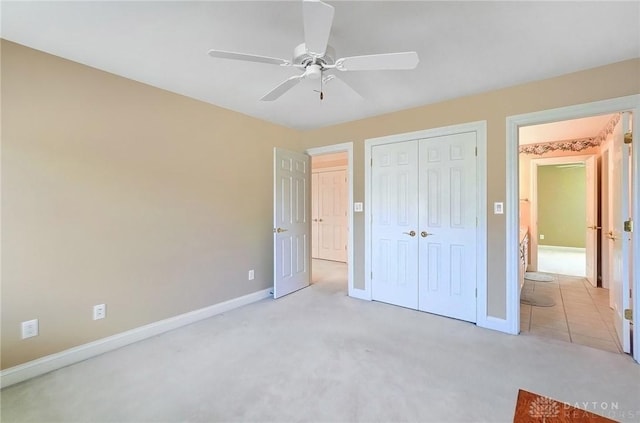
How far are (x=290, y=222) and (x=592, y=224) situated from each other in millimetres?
4798

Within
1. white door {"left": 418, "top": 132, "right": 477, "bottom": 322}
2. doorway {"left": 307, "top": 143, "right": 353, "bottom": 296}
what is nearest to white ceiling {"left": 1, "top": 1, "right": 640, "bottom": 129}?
white door {"left": 418, "top": 132, "right": 477, "bottom": 322}

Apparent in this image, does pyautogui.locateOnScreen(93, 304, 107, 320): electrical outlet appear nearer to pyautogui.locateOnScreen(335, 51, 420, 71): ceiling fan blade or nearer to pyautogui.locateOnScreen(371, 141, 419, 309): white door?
pyautogui.locateOnScreen(335, 51, 420, 71): ceiling fan blade

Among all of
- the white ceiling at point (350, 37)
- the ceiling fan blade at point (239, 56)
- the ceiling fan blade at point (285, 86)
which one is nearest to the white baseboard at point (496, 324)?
the white ceiling at point (350, 37)

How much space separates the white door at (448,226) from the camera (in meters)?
2.89

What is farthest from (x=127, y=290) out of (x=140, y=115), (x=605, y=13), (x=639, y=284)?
(x=639, y=284)

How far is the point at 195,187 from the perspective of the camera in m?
2.96

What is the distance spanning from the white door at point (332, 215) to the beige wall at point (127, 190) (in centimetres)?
269

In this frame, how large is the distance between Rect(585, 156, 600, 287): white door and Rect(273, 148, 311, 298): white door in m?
4.40

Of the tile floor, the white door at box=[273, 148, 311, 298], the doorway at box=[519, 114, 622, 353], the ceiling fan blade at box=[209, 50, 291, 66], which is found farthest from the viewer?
the white door at box=[273, 148, 311, 298]

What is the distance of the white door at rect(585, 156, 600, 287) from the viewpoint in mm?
4182

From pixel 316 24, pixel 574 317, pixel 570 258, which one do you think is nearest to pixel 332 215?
pixel 574 317

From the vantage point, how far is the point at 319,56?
164 cm

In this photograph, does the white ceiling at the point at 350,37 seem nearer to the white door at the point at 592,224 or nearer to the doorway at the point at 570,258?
the doorway at the point at 570,258

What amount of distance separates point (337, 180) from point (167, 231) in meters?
4.03
